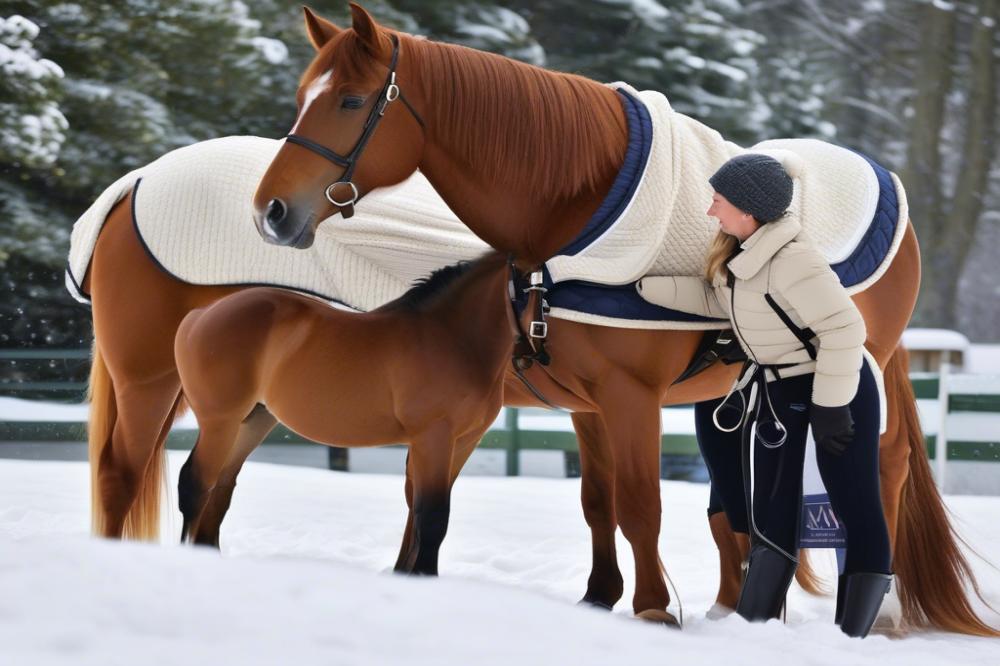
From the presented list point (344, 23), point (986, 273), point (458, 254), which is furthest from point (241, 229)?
point (986, 273)

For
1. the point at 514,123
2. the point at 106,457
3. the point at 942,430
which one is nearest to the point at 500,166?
the point at 514,123

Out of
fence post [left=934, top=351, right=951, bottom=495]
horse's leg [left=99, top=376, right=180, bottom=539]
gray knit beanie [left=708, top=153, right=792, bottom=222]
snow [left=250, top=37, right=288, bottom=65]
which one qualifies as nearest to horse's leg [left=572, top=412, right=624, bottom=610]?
gray knit beanie [left=708, top=153, right=792, bottom=222]

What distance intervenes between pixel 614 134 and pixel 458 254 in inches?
31.6

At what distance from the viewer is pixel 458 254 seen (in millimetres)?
3713

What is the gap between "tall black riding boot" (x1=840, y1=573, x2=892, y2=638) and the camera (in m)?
2.91

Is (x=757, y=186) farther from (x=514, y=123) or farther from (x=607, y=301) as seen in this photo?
(x=514, y=123)

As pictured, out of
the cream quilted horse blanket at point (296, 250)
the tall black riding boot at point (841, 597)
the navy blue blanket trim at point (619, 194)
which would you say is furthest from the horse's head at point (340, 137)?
the tall black riding boot at point (841, 597)

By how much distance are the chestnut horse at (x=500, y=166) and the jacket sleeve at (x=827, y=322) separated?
39 centimetres

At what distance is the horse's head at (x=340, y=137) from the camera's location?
113 inches

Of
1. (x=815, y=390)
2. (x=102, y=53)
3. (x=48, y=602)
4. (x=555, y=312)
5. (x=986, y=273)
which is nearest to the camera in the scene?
(x=48, y=602)

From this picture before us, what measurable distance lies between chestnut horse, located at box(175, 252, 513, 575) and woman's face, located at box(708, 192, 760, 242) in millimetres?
652

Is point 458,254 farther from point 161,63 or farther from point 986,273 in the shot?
point 986,273

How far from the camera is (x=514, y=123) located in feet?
9.88

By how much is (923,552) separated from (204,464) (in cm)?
230
